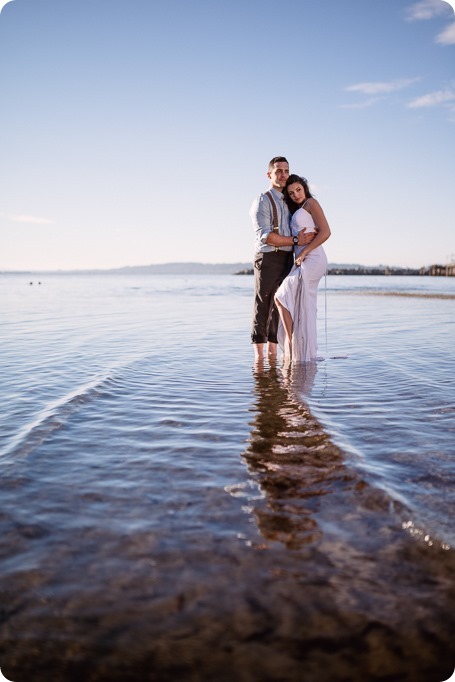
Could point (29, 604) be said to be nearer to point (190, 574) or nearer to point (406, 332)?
point (190, 574)

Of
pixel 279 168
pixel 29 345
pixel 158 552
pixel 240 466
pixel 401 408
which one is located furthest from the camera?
pixel 29 345

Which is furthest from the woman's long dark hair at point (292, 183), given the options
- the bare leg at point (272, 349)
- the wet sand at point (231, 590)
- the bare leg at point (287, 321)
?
the wet sand at point (231, 590)

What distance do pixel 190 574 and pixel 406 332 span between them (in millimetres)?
10581

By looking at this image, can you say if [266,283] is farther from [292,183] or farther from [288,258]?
[292,183]

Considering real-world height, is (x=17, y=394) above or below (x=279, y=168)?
below

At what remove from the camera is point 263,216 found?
684 centimetres

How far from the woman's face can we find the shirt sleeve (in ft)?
1.34

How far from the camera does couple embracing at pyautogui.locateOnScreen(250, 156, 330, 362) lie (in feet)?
22.5

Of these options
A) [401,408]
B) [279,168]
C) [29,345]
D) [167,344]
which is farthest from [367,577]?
[29,345]

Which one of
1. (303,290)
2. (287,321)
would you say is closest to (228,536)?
(303,290)

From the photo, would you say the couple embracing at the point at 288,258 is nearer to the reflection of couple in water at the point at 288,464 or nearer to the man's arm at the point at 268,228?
the man's arm at the point at 268,228

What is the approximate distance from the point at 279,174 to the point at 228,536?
5684 millimetres

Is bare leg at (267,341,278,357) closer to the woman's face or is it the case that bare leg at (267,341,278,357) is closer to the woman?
the woman

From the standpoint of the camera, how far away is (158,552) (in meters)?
2.27
